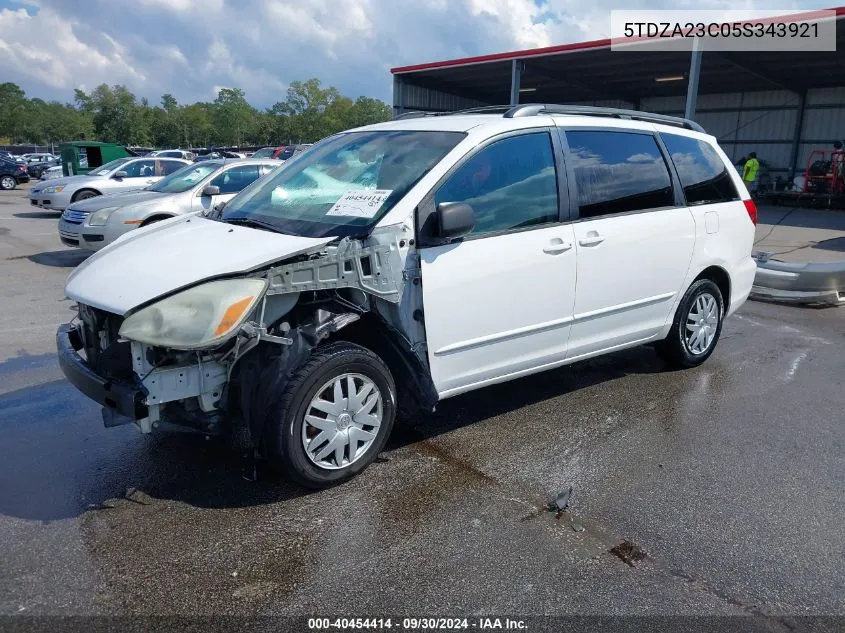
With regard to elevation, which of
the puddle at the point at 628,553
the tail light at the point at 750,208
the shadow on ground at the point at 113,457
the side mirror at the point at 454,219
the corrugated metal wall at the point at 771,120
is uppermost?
the corrugated metal wall at the point at 771,120

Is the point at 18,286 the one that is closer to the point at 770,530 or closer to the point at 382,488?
the point at 382,488

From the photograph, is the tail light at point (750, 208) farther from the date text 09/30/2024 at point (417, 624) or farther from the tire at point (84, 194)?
the tire at point (84, 194)

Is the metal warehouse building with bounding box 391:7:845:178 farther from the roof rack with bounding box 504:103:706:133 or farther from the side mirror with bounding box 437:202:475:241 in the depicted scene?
the side mirror with bounding box 437:202:475:241

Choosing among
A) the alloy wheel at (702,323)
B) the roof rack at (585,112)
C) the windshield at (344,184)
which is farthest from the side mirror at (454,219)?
the alloy wheel at (702,323)

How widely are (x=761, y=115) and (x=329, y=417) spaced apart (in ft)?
100.0

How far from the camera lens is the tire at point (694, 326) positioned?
5.21 meters

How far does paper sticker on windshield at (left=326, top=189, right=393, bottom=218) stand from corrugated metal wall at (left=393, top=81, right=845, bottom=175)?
22509 mm

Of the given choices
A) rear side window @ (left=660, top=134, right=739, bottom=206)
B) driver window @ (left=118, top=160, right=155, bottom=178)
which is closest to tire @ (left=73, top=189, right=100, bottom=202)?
driver window @ (left=118, top=160, right=155, bottom=178)

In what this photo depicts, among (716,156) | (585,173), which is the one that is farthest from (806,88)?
(585,173)

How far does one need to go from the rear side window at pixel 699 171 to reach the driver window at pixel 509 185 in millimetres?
1396

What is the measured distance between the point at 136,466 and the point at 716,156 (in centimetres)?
480

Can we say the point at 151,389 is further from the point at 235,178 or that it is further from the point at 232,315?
the point at 235,178

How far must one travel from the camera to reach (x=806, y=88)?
2689 centimetres

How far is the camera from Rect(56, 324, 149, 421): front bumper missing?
3072 millimetres
